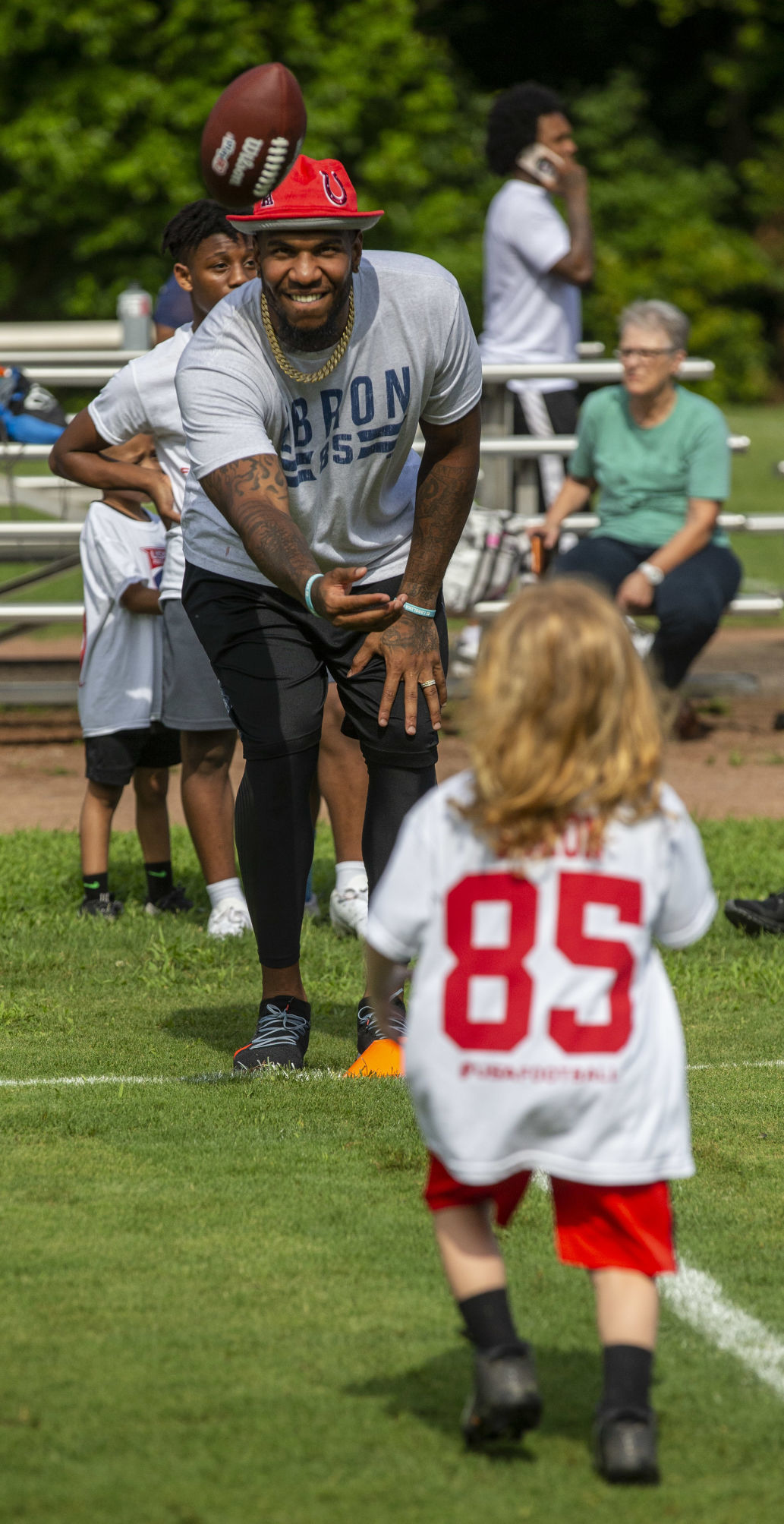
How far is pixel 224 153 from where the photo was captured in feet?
20.9

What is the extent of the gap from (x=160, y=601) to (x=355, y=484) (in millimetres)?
1674

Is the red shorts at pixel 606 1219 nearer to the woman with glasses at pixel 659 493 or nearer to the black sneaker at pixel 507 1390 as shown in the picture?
the black sneaker at pixel 507 1390

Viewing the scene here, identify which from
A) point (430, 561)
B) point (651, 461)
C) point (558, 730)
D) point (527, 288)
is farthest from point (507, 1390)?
point (527, 288)

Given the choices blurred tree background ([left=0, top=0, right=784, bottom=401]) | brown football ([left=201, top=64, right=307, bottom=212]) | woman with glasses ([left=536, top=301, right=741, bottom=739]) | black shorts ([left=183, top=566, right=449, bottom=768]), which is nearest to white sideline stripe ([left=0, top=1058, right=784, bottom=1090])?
black shorts ([left=183, top=566, right=449, bottom=768])

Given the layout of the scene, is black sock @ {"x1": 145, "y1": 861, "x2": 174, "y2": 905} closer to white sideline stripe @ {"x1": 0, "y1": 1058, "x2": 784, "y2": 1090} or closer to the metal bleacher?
white sideline stripe @ {"x1": 0, "y1": 1058, "x2": 784, "y2": 1090}

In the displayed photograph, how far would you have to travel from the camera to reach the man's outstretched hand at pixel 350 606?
3826 mm

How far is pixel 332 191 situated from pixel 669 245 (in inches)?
1305

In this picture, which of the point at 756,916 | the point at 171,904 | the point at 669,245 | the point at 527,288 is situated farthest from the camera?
the point at 669,245

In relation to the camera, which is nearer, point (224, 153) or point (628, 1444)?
point (628, 1444)

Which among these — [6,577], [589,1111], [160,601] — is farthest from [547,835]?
[6,577]

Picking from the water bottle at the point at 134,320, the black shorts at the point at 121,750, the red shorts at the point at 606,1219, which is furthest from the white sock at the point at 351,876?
the water bottle at the point at 134,320

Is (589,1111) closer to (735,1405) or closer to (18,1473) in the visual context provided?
(735,1405)

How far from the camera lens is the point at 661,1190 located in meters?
2.70

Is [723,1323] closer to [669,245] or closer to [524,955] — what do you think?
[524,955]
